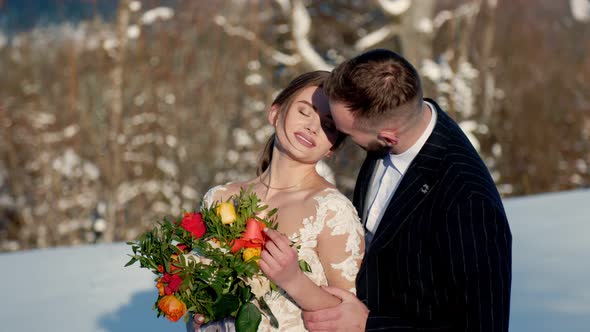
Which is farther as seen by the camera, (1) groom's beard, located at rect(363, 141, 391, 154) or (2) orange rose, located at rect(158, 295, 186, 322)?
(1) groom's beard, located at rect(363, 141, 391, 154)

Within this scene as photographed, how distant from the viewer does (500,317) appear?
2.46 m

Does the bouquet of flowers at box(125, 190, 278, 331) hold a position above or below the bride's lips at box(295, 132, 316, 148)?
below

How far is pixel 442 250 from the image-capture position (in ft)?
8.44

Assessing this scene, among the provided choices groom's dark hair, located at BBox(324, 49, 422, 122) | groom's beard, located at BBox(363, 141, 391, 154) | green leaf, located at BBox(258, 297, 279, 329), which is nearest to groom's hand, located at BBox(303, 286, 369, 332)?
green leaf, located at BBox(258, 297, 279, 329)

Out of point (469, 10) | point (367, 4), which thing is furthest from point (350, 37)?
point (469, 10)

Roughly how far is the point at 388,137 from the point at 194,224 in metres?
0.68

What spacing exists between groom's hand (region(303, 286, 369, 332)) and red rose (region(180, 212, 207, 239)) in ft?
1.43

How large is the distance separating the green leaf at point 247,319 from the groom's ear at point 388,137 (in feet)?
2.22

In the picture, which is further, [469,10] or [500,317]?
[469,10]

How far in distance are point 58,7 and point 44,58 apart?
572mm

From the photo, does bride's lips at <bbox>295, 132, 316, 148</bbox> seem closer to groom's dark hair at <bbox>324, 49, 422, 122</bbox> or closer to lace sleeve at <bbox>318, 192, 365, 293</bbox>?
lace sleeve at <bbox>318, 192, 365, 293</bbox>

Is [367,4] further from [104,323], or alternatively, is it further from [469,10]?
[104,323]

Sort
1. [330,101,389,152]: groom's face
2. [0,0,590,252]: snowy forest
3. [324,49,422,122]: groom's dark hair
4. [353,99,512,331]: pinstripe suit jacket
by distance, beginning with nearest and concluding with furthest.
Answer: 1. [353,99,512,331]: pinstripe suit jacket
2. [324,49,422,122]: groom's dark hair
3. [330,101,389,152]: groom's face
4. [0,0,590,252]: snowy forest

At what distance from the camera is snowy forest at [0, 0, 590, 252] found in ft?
29.5
